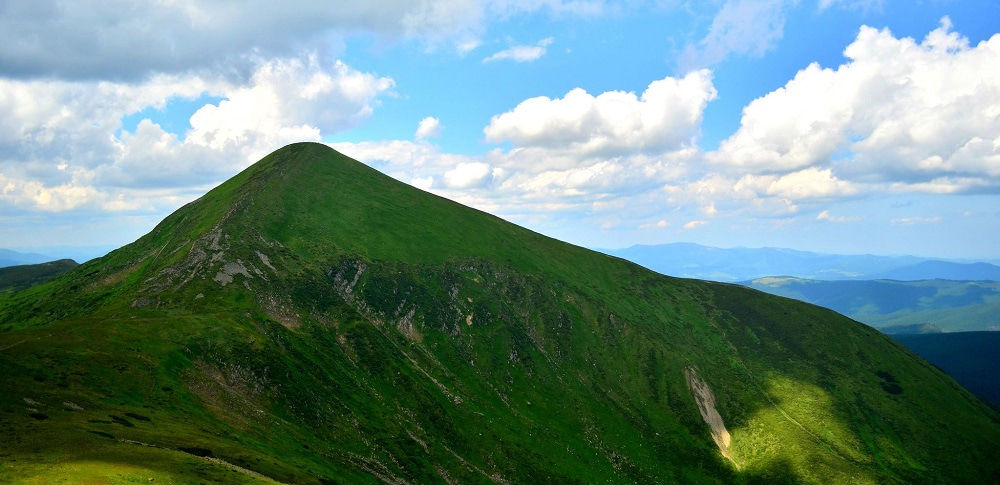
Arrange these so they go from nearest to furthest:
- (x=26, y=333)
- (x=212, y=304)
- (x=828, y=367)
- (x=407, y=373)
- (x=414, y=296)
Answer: (x=26, y=333), (x=212, y=304), (x=407, y=373), (x=414, y=296), (x=828, y=367)

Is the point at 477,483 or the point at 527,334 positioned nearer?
the point at 477,483

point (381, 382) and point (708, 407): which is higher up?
point (381, 382)

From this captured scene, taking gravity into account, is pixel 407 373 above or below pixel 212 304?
below

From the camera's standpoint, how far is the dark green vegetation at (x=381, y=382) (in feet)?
249

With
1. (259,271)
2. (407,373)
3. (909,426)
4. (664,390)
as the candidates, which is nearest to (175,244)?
(259,271)

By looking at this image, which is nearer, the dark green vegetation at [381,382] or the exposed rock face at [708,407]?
the dark green vegetation at [381,382]

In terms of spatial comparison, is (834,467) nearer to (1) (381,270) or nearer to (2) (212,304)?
(1) (381,270)

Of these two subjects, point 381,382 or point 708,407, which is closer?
point 381,382

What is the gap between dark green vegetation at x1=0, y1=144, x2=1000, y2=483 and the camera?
7594cm

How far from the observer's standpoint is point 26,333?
9381 centimetres

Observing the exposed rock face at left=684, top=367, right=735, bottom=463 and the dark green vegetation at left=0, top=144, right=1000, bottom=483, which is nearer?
the dark green vegetation at left=0, top=144, right=1000, bottom=483

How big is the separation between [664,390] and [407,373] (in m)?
87.7

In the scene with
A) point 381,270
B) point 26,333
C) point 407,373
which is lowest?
point 407,373

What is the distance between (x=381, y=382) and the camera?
125375 mm
